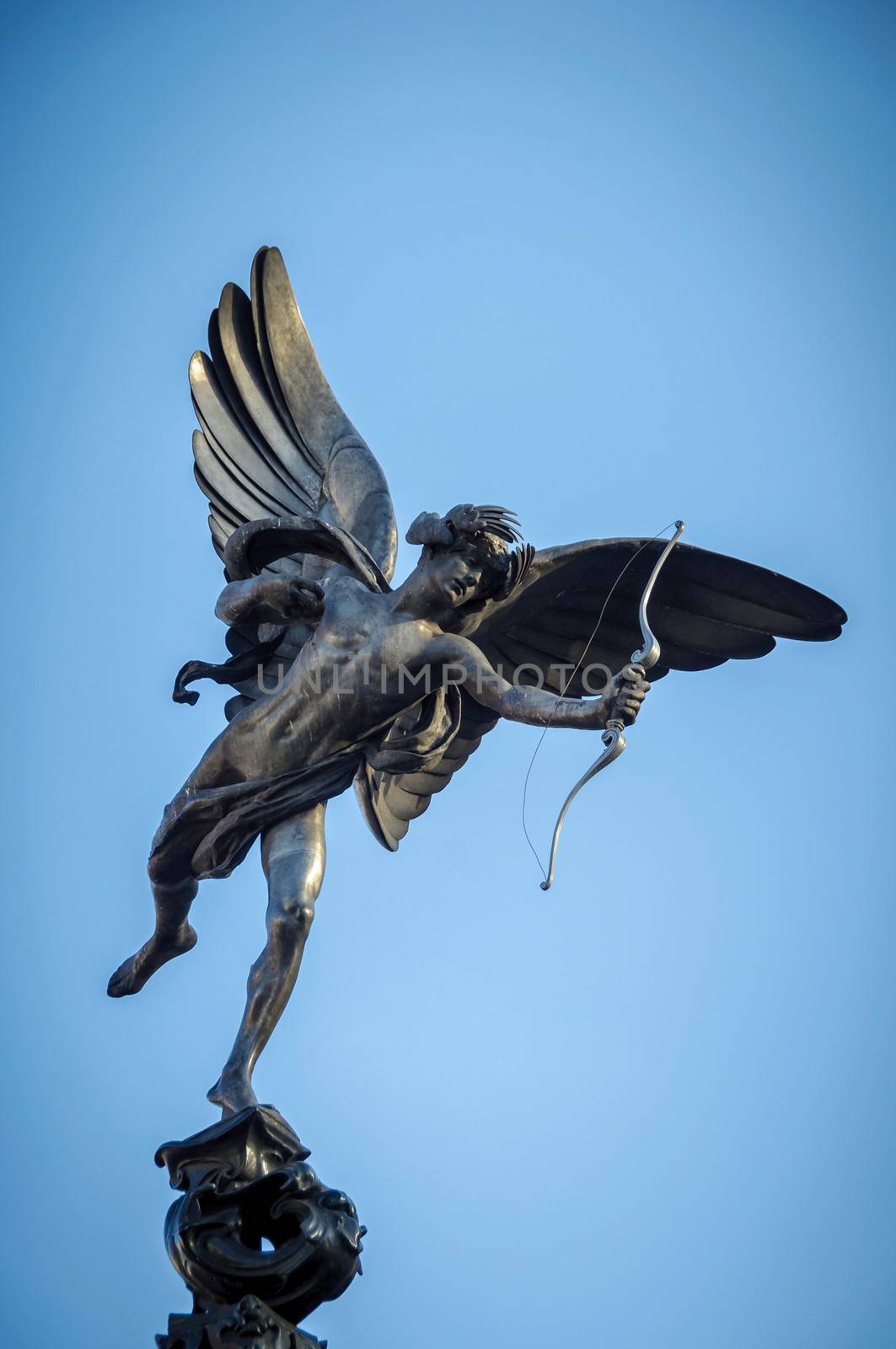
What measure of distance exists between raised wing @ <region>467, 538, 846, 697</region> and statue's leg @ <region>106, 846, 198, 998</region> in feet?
6.94

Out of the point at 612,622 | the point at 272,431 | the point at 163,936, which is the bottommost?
the point at 163,936

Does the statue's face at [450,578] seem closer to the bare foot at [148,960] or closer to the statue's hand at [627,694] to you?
the statue's hand at [627,694]

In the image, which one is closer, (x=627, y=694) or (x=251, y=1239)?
(x=251, y=1239)

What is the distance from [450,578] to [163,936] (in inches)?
103

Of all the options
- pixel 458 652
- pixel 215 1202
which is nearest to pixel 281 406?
pixel 458 652

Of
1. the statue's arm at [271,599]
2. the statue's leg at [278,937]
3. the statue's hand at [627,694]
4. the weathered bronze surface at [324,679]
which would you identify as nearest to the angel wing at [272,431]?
the weathered bronze surface at [324,679]

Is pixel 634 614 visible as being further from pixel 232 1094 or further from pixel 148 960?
pixel 232 1094

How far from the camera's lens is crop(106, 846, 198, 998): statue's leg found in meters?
11.6

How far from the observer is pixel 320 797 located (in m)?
11.4

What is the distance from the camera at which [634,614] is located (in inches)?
476

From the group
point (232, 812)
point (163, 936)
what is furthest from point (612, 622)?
point (163, 936)

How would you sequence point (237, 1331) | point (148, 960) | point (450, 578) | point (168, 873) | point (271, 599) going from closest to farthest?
point (237, 1331) → point (450, 578) → point (271, 599) → point (168, 873) → point (148, 960)

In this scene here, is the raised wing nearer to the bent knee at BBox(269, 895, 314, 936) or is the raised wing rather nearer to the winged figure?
the winged figure

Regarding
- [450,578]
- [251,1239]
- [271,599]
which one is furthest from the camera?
[271,599]
